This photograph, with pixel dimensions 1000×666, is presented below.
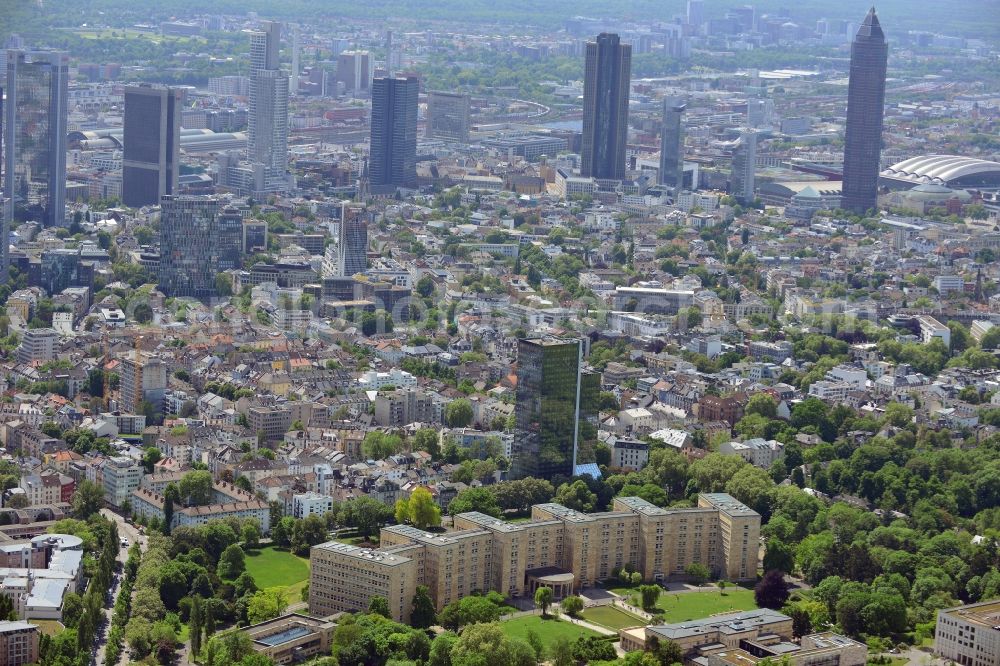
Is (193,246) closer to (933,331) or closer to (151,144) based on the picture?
(151,144)

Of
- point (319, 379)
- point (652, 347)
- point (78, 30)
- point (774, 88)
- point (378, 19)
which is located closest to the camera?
point (319, 379)

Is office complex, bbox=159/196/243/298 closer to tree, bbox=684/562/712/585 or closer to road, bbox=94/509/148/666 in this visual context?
road, bbox=94/509/148/666

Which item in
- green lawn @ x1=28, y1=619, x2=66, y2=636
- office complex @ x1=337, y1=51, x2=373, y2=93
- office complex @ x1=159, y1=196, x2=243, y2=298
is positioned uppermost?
office complex @ x1=337, y1=51, x2=373, y2=93

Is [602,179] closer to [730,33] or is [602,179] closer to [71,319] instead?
[71,319]

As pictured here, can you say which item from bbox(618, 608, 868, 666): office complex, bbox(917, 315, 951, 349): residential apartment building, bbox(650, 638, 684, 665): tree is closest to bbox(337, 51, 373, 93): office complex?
bbox(917, 315, 951, 349): residential apartment building

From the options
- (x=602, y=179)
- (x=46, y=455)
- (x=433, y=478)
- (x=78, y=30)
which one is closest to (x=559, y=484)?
(x=433, y=478)
